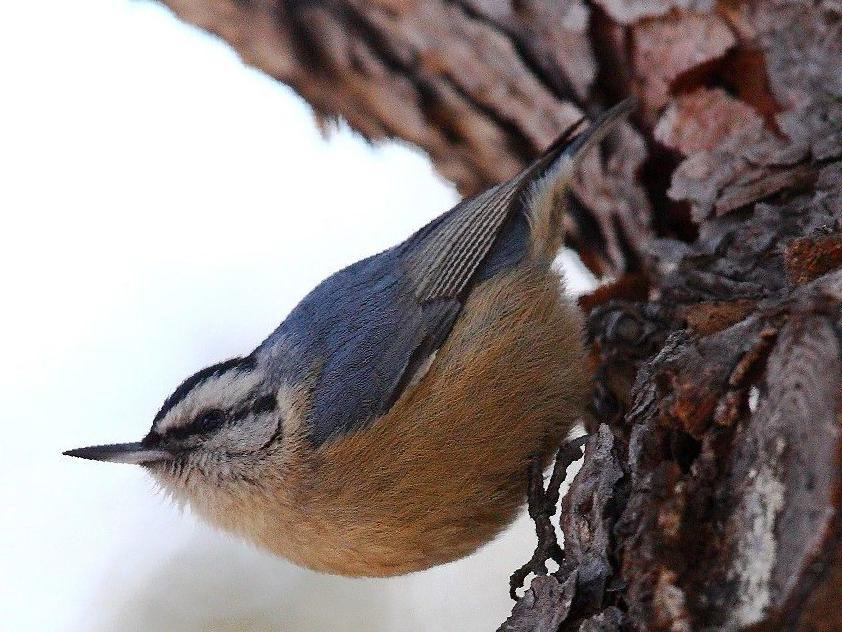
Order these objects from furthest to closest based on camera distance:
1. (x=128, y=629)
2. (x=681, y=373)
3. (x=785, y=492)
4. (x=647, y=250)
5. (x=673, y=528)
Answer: (x=128, y=629)
(x=647, y=250)
(x=681, y=373)
(x=673, y=528)
(x=785, y=492)

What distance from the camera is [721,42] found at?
2.19m

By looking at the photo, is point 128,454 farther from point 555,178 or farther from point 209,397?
point 555,178

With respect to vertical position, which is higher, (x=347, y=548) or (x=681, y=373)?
(x=347, y=548)

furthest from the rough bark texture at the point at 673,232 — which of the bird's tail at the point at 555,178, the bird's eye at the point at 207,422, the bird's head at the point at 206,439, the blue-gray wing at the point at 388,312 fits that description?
the bird's eye at the point at 207,422

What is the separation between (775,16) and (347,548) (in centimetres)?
152

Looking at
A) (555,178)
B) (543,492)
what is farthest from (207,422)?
(555,178)

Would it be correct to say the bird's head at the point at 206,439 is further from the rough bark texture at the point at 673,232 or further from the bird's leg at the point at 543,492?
the rough bark texture at the point at 673,232

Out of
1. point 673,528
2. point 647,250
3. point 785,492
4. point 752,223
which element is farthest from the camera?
point 647,250

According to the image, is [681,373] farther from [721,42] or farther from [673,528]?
[721,42]

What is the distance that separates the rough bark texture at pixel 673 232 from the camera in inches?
42.2

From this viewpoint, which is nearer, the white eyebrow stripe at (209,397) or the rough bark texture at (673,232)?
the rough bark texture at (673,232)

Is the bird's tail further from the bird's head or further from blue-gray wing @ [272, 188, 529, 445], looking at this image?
the bird's head

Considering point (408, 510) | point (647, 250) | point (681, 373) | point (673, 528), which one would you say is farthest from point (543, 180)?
point (673, 528)

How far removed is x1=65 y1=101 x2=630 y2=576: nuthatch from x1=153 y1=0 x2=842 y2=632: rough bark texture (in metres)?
0.20
